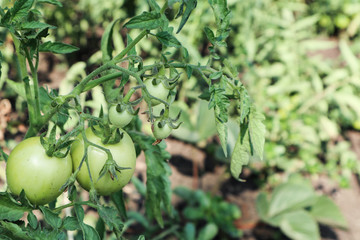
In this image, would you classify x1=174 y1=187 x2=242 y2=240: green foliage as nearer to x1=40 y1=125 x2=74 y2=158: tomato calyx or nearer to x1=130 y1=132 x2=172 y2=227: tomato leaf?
x1=130 y1=132 x2=172 y2=227: tomato leaf

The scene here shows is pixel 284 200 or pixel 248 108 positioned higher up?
pixel 248 108

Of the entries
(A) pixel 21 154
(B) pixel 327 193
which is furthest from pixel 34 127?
(B) pixel 327 193

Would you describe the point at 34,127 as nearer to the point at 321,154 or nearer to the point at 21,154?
the point at 21,154

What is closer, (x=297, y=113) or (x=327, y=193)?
(x=327, y=193)

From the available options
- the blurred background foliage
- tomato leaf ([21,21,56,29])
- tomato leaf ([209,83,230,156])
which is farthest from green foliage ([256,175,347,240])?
tomato leaf ([21,21,56,29])

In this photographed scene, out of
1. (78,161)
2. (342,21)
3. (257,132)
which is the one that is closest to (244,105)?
(257,132)

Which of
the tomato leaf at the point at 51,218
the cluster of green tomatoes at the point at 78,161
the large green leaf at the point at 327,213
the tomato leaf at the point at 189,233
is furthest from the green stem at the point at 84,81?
the large green leaf at the point at 327,213
